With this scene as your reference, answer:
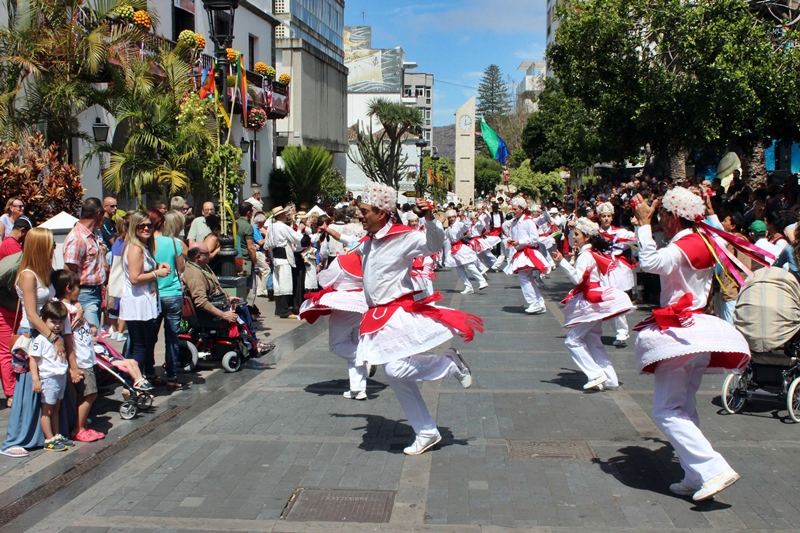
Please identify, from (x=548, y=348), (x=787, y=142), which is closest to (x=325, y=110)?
(x=787, y=142)

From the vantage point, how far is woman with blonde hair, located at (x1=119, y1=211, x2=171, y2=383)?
8.73 meters

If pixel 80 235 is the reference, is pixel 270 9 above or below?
above

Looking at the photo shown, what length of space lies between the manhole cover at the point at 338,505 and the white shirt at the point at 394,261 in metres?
1.51

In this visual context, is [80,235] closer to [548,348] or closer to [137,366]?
[137,366]

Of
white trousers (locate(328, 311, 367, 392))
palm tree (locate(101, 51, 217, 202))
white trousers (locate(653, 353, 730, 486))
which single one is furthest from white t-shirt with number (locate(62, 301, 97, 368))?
palm tree (locate(101, 51, 217, 202))

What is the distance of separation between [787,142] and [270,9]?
67.4 ft

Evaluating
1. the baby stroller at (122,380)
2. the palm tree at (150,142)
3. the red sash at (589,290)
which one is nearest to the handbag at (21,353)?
the baby stroller at (122,380)

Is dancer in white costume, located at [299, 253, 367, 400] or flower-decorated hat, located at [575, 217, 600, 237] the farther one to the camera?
flower-decorated hat, located at [575, 217, 600, 237]

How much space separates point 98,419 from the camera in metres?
8.17

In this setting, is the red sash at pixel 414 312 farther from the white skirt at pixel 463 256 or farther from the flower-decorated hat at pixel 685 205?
the white skirt at pixel 463 256

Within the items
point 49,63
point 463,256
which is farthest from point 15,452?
point 463,256

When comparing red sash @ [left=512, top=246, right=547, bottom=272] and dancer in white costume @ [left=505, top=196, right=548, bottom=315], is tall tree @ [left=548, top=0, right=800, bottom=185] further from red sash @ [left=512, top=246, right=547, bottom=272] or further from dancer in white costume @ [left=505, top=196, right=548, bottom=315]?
red sash @ [left=512, top=246, right=547, bottom=272]

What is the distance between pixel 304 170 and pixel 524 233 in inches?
775

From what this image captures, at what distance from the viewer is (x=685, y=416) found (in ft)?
19.4
